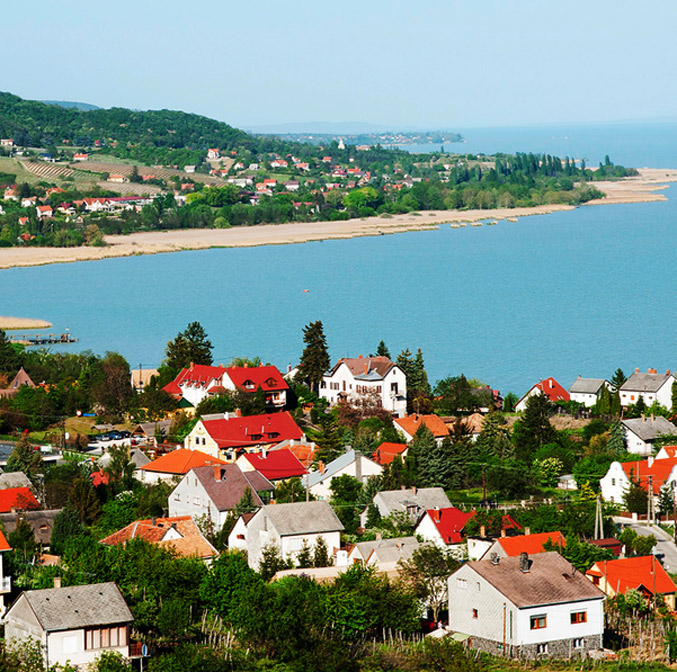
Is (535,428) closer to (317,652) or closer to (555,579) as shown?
(555,579)

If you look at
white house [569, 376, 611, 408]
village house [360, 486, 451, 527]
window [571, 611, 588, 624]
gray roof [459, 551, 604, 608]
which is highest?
gray roof [459, 551, 604, 608]

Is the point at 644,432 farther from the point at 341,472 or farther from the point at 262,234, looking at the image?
the point at 262,234

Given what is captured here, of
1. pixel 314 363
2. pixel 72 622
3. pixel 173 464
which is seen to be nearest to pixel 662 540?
pixel 173 464

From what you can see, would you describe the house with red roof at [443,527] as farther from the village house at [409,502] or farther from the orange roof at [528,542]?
the orange roof at [528,542]

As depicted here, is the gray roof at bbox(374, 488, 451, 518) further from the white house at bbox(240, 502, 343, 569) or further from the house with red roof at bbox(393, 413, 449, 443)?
the house with red roof at bbox(393, 413, 449, 443)

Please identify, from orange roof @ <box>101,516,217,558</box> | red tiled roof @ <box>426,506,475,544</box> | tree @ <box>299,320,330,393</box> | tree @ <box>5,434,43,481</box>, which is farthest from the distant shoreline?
red tiled roof @ <box>426,506,475,544</box>

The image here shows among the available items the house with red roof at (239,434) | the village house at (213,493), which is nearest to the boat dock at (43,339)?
the house with red roof at (239,434)
